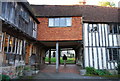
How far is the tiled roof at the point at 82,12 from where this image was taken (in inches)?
473

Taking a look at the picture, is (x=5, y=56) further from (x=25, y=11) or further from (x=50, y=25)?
(x=50, y=25)

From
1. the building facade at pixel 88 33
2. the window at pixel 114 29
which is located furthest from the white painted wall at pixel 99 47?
the window at pixel 114 29

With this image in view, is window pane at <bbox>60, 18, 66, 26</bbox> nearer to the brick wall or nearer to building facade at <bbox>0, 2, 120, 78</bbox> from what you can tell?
building facade at <bbox>0, 2, 120, 78</bbox>

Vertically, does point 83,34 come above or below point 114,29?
below

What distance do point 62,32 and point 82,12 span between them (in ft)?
11.6

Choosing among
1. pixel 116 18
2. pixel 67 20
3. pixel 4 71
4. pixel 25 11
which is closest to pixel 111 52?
pixel 116 18

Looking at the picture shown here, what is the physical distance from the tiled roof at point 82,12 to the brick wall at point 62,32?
1.02m

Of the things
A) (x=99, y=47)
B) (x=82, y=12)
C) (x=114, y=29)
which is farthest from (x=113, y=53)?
(x=82, y=12)

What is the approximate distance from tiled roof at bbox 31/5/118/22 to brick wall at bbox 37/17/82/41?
102 cm

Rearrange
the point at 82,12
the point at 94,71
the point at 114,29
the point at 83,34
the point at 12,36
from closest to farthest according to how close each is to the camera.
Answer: the point at 12,36, the point at 94,71, the point at 83,34, the point at 114,29, the point at 82,12

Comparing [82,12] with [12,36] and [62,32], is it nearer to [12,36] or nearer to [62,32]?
[62,32]

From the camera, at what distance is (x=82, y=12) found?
42.8 feet

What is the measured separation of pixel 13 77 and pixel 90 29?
8002 mm

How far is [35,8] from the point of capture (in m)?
13.3
